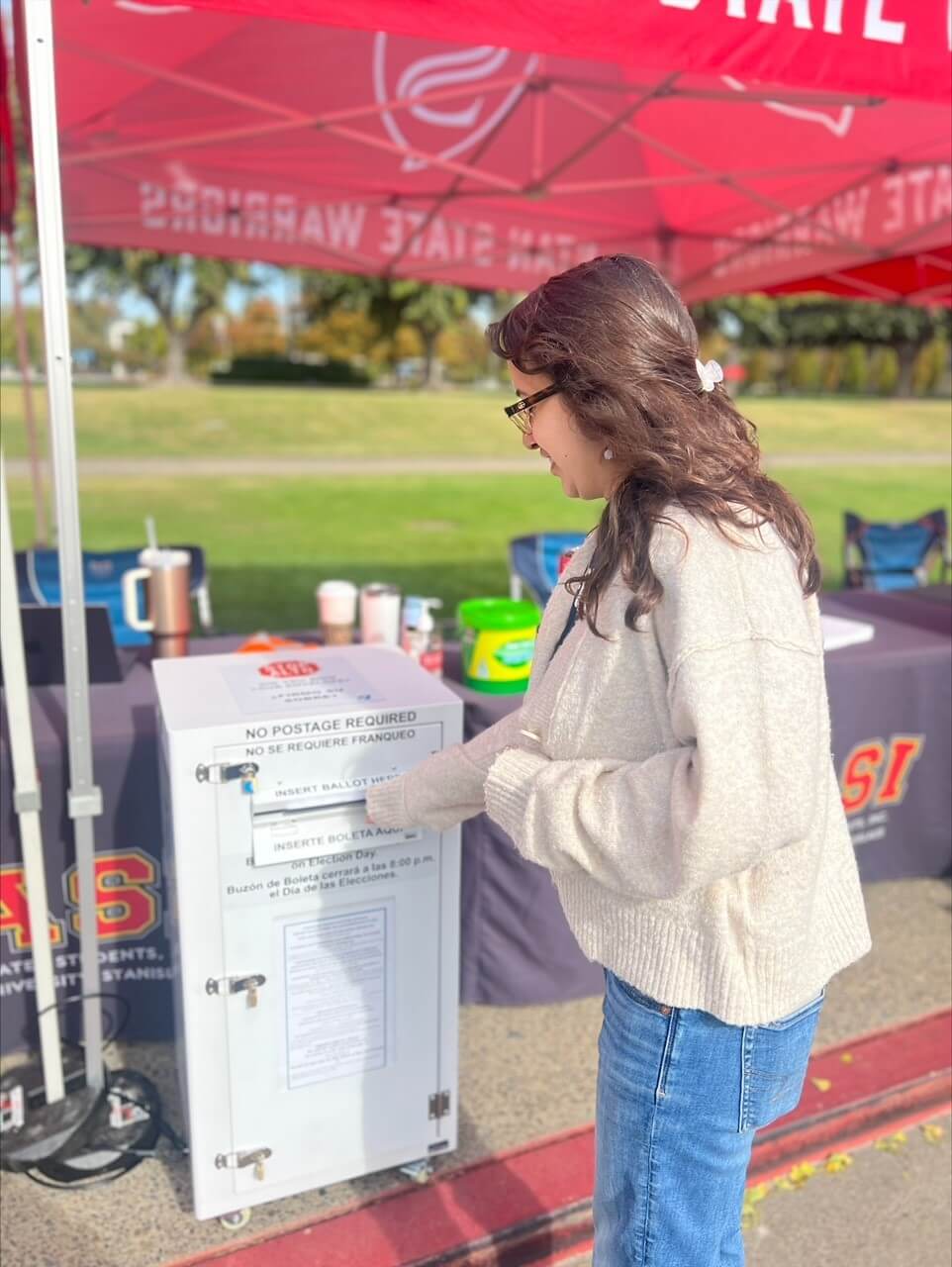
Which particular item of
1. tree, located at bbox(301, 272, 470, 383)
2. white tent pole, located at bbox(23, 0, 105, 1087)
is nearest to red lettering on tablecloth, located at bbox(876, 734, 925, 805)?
white tent pole, located at bbox(23, 0, 105, 1087)

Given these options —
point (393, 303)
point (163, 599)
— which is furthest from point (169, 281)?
point (163, 599)

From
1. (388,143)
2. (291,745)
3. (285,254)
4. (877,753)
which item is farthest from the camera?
(285,254)

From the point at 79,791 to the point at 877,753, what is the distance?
2.44m

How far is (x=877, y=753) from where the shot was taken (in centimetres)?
326

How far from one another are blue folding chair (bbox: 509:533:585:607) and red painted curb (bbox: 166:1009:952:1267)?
3138 millimetres

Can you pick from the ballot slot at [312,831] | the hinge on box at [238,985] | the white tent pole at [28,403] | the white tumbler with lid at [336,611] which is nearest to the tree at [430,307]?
the white tent pole at [28,403]

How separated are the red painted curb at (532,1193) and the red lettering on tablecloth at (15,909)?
843 millimetres

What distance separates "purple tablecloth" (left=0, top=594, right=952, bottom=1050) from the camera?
2.42 m

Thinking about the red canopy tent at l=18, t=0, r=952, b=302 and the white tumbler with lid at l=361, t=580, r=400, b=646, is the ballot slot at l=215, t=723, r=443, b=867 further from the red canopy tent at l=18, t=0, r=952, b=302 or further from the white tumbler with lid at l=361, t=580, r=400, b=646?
the red canopy tent at l=18, t=0, r=952, b=302

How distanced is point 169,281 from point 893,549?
3703 cm

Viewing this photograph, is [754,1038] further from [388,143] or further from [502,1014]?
[388,143]

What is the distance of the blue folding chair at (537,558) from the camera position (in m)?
5.43

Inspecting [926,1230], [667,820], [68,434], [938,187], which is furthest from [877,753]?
[938,187]

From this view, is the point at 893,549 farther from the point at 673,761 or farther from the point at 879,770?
the point at 673,761
